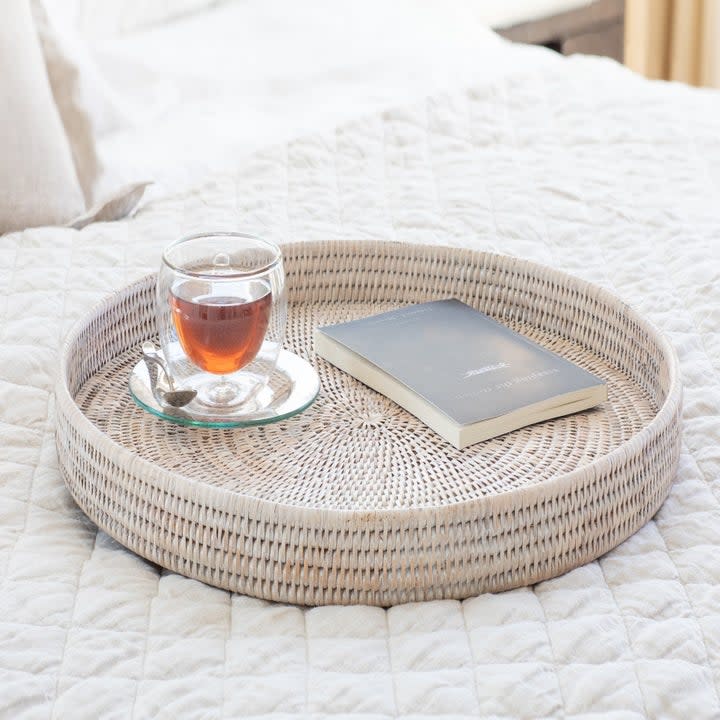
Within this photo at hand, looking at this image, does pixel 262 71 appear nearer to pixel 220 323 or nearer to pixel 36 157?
pixel 36 157

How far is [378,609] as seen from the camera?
0.81m

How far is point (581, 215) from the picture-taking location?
1502 millimetres

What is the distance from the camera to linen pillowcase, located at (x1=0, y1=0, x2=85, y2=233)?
4.89 feet

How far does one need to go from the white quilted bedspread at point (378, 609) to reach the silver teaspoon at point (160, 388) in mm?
118

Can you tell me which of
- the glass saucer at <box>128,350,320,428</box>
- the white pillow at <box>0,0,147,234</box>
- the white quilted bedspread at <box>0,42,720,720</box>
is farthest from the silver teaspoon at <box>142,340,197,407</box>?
the white pillow at <box>0,0,147,234</box>

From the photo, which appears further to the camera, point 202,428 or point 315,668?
point 202,428

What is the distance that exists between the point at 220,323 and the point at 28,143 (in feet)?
2.27

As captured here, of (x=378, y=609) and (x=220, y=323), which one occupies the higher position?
(x=220, y=323)

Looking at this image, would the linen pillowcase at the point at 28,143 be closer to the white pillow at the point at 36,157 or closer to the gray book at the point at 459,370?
the white pillow at the point at 36,157

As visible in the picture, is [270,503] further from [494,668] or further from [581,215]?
[581,215]

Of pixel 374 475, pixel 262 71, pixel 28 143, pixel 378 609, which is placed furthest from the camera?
pixel 262 71

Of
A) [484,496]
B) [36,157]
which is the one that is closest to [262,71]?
[36,157]

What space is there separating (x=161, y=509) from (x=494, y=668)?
272mm

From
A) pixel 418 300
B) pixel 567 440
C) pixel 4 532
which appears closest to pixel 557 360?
pixel 567 440
